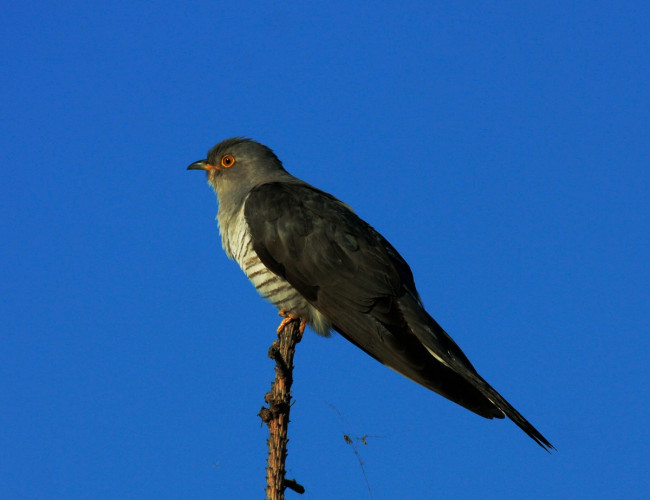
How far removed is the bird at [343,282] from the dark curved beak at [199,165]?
947 mm

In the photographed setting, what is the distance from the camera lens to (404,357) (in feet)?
13.2

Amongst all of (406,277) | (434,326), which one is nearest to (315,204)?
(406,277)

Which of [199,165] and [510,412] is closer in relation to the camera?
[510,412]

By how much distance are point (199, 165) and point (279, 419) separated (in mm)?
3259

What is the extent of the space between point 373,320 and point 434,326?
0.41 metres

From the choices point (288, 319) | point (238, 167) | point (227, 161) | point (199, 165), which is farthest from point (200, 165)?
point (288, 319)

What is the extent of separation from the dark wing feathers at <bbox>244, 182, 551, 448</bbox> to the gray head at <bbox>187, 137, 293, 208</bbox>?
0.63 metres

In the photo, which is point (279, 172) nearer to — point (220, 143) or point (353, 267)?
point (220, 143)

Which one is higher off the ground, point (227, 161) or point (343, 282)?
point (227, 161)

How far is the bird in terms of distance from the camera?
403 centimetres

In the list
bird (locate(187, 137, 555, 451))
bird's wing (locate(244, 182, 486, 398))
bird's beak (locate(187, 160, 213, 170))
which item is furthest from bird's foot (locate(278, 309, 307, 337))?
bird's beak (locate(187, 160, 213, 170))

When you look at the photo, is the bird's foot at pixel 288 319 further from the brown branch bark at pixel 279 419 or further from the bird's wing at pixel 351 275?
the brown branch bark at pixel 279 419

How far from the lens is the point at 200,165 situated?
19.5 feet

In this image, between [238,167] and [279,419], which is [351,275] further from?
[238,167]
